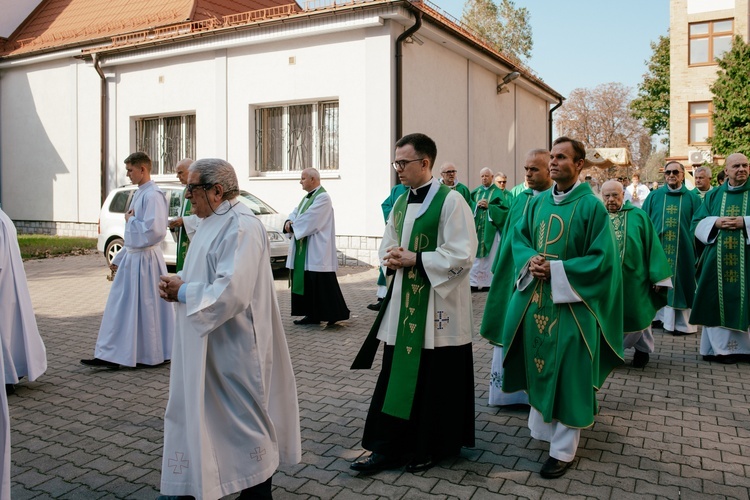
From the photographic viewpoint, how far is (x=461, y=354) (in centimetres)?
439

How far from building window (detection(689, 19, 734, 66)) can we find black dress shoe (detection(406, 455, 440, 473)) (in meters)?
33.9

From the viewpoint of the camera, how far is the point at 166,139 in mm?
18594

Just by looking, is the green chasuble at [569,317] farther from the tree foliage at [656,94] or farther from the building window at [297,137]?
the tree foliage at [656,94]

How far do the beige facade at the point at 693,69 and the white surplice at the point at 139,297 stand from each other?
31507 mm

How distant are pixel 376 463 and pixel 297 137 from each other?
1274cm

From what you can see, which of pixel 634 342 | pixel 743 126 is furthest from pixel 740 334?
pixel 743 126

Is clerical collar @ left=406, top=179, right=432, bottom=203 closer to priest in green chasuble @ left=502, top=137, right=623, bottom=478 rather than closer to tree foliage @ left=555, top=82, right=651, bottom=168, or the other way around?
priest in green chasuble @ left=502, top=137, right=623, bottom=478

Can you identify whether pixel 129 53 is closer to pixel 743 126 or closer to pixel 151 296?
pixel 151 296

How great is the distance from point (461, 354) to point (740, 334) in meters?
4.43

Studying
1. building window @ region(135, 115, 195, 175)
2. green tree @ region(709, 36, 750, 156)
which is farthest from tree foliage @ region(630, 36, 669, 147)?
building window @ region(135, 115, 195, 175)

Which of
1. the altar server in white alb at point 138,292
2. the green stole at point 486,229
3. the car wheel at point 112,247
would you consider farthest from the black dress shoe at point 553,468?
the car wheel at point 112,247

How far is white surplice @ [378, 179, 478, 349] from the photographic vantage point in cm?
421

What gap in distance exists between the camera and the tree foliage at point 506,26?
42.1 meters

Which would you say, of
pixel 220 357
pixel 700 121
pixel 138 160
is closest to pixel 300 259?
pixel 138 160
